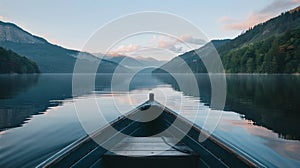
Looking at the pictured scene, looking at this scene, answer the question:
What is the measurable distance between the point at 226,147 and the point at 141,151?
218 centimetres

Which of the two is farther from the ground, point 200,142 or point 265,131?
point 200,142

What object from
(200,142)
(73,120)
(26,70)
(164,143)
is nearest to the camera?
(200,142)

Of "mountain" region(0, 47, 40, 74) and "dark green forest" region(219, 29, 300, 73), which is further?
"mountain" region(0, 47, 40, 74)

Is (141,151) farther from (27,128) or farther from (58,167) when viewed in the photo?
(27,128)

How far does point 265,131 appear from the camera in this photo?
52.5 feet

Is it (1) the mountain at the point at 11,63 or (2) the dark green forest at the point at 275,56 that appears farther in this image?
(1) the mountain at the point at 11,63

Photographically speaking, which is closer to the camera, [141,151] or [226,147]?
[226,147]

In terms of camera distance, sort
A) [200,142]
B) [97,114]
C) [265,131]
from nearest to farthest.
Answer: [200,142] < [265,131] < [97,114]

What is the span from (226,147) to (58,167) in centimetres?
367

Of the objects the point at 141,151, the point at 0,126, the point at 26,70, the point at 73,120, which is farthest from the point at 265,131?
the point at 26,70

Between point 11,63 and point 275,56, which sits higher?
point 275,56

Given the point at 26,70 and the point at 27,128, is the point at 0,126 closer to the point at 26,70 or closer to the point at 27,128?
the point at 27,128

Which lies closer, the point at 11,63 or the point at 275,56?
the point at 275,56

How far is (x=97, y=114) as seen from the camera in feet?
78.9
